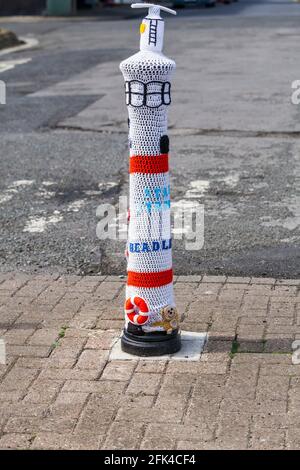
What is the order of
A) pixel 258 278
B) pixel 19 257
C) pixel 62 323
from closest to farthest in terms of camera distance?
pixel 62 323
pixel 258 278
pixel 19 257

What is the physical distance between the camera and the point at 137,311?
5.55 m

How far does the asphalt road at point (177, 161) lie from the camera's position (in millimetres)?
7547

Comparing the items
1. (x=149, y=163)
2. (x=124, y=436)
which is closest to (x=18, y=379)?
(x=124, y=436)

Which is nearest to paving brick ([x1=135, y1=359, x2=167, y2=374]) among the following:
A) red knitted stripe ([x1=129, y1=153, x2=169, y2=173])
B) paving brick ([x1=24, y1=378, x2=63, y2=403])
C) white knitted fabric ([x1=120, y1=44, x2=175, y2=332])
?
white knitted fabric ([x1=120, y1=44, x2=175, y2=332])

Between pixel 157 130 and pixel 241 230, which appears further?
pixel 241 230

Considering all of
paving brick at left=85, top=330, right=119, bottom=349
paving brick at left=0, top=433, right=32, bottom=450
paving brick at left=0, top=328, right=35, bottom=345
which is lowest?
paving brick at left=0, top=328, right=35, bottom=345

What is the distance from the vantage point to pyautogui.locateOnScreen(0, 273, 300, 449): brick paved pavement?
15.1ft

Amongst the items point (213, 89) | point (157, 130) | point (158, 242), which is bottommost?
point (213, 89)

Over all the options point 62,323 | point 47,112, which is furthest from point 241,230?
point 47,112

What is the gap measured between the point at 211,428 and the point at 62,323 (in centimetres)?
171

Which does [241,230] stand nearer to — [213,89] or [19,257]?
[19,257]

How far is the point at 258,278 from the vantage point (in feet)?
22.6

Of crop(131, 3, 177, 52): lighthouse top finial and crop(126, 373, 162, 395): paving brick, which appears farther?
crop(131, 3, 177, 52): lighthouse top finial

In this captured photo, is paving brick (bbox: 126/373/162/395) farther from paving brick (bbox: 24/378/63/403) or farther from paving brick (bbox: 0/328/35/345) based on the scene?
paving brick (bbox: 0/328/35/345)
